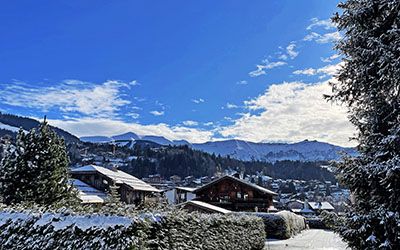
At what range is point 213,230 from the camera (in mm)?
9141

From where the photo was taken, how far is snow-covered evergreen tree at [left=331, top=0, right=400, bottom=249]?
277 inches

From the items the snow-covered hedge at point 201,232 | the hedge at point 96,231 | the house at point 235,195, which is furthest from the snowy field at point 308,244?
the house at point 235,195

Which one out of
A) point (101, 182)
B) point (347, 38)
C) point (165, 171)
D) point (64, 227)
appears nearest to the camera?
point (64, 227)

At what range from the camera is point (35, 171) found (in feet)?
48.4

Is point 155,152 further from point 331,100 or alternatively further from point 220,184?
point 331,100

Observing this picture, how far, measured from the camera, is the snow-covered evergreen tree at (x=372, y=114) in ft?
23.1

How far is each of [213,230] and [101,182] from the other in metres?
27.8

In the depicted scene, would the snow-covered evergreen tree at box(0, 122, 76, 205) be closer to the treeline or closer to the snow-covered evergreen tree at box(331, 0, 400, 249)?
the snow-covered evergreen tree at box(331, 0, 400, 249)

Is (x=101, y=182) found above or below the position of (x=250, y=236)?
above

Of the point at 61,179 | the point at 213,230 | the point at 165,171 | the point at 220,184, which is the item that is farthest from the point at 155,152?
the point at 213,230

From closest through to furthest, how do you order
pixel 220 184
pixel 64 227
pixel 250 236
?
1. pixel 64 227
2. pixel 250 236
3. pixel 220 184

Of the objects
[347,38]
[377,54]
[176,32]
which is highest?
[176,32]

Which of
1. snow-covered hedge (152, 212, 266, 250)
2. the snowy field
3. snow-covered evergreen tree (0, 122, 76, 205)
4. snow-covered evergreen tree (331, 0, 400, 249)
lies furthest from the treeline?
snow-covered evergreen tree (331, 0, 400, 249)

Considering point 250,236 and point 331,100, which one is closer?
point 331,100
